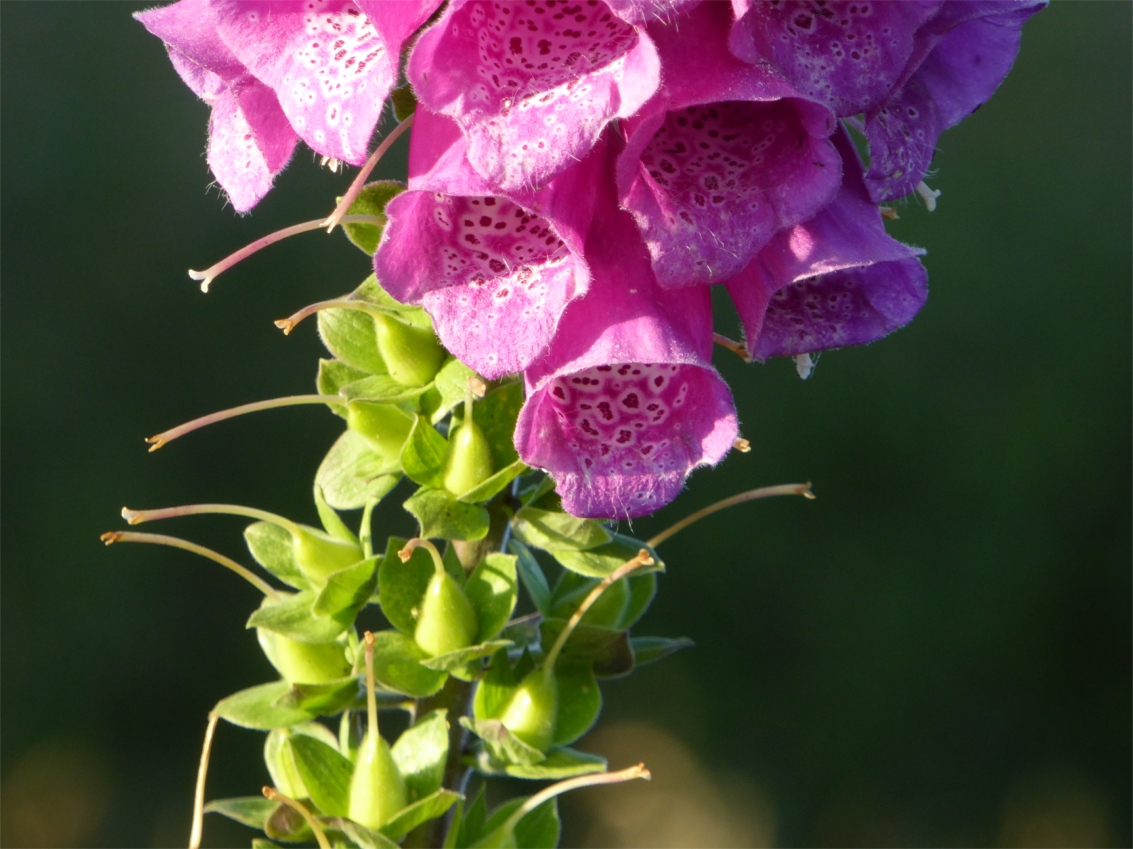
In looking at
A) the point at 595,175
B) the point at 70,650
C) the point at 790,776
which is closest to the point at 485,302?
the point at 595,175

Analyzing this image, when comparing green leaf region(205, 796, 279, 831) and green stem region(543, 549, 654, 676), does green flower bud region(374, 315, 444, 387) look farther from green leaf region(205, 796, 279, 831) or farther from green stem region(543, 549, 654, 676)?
green leaf region(205, 796, 279, 831)

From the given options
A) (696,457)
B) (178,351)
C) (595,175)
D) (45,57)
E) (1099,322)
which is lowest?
(1099,322)

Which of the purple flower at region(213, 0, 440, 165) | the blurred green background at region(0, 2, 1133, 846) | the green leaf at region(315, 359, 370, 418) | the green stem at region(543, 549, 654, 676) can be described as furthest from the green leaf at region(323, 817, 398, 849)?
the blurred green background at region(0, 2, 1133, 846)

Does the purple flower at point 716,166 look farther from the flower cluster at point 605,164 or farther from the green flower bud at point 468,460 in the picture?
the green flower bud at point 468,460

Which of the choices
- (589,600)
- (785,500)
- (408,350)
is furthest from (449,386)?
(785,500)

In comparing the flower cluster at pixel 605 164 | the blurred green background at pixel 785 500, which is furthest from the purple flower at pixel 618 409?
the blurred green background at pixel 785 500

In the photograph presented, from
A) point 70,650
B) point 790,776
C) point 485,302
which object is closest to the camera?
point 485,302

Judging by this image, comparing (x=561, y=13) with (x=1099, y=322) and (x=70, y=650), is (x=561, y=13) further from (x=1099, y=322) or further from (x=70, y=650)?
(x=1099, y=322)
